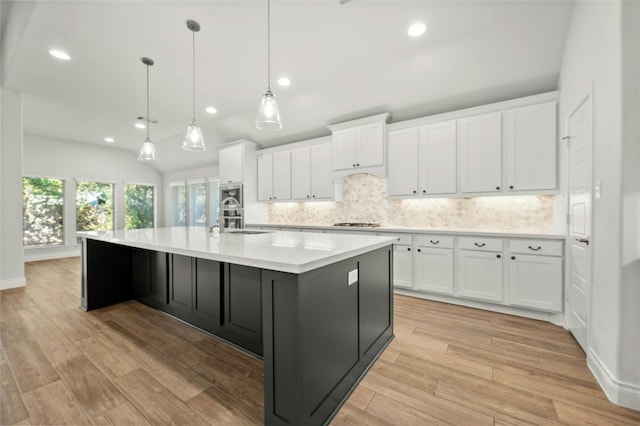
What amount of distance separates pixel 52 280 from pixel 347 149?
5.37 meters

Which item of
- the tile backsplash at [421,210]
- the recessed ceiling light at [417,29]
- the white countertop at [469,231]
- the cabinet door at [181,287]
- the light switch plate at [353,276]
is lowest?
the cabinet door at [181,287]

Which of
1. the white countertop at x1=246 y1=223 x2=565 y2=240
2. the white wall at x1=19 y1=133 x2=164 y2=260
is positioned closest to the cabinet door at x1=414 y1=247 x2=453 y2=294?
the white countertop at x1=246 y1=223 x2=565 y2=240

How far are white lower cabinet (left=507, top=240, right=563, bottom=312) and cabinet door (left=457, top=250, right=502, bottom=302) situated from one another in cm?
12

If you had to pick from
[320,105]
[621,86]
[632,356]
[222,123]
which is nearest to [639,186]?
[621,86]

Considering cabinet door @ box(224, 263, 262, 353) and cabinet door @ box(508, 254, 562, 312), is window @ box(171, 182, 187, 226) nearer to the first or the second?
cabinet door @ box(224, 263, 262, 353)

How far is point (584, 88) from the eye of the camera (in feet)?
6.93

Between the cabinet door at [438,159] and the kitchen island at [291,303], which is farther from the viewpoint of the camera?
the cabinet door at [438,159]

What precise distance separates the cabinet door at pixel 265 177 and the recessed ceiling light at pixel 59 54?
3.07m

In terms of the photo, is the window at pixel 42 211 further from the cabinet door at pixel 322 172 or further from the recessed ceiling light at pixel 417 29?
the recessed ceiling light at pixel 417 29

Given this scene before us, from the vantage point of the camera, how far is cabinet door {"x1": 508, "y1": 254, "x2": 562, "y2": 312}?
260cm

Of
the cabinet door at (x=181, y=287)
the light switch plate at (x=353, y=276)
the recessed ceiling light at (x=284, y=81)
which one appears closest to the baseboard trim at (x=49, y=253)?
the cabinet door at (x=181, y=287)

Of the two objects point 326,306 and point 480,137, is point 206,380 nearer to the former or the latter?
point 326,306

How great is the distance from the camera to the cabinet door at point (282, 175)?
5.12 meters

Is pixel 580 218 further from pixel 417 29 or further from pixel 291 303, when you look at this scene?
pixel 291 303
